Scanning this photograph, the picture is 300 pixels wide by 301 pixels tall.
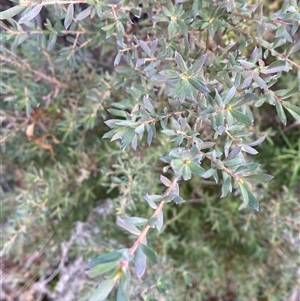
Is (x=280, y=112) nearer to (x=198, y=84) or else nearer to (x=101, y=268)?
(x=198, y=84)

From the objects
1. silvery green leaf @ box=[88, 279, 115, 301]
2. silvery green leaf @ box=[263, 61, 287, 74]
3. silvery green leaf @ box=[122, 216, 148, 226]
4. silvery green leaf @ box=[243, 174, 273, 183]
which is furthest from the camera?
silvery green leaf @ box=[263, 61, 287, 74]

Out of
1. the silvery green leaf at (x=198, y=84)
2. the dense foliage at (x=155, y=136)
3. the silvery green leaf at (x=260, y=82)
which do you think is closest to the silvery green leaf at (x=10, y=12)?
the dense foliage at (x=155, y=136)

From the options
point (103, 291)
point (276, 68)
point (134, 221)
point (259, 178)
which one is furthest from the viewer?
point (276, 68)

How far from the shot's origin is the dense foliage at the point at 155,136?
0.76 meters

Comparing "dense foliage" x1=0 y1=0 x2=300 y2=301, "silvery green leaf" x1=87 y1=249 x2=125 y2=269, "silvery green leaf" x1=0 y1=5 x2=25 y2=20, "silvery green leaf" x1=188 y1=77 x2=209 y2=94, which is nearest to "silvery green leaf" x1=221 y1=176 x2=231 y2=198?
"dense foliage" x1=0 y1=0 x2=300 y2=301

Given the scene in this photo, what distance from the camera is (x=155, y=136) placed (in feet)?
2.75

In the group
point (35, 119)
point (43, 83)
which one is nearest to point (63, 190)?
point (35, 119)

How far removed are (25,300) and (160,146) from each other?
121 cm

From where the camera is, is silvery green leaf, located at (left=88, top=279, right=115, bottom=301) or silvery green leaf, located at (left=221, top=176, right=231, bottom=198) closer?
silvery green leaf, located at (left=88, top=279, right=115, bottom=301)

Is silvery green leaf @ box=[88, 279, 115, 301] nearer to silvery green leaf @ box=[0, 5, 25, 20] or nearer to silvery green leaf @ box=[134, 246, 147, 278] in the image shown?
silvery green leaf @ box=[134, 246, 147, 278]

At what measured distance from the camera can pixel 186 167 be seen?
23.5 inches

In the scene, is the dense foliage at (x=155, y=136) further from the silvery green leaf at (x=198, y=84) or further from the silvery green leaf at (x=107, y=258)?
the silvery green leaf at (x=107, y=258)

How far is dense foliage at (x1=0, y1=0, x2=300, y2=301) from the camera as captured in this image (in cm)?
76

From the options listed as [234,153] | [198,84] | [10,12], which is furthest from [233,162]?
[10,12]
